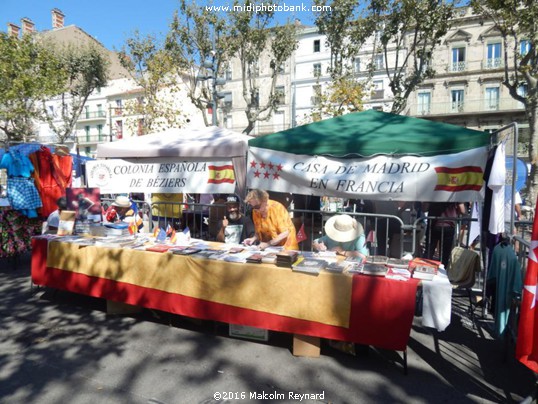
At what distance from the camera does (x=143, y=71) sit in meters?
20.7

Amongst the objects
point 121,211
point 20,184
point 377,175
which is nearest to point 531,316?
point 377,175

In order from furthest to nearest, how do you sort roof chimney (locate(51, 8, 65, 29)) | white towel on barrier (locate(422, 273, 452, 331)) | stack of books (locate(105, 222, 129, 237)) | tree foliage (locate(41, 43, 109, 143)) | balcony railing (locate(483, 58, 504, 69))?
roof chimney (locate(51, 8, 65, 29)) < balcony railing (locate(483, 58, 504, 69)) < tree foliage (locate(41, 43, 109, 143)) < stack of books (locate(105, 222, 129, 237)) < white towel on barrier (locate(422, 273, 452, 331))

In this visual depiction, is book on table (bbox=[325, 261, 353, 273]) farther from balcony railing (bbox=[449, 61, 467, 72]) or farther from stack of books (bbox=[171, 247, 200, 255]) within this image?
balcony railing (bbox=[449, 61, 467, 72])

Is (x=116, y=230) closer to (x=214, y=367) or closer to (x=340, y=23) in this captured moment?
(x=214, y=367)

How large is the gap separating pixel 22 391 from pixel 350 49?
18866 mm

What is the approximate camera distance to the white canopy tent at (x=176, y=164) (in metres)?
6.02

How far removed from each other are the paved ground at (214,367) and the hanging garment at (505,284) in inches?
16.2

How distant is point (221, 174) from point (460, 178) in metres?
3.61

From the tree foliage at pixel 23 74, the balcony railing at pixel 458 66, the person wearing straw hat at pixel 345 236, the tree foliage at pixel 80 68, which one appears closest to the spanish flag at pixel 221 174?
the person wearing straw hat at pixel 345 236

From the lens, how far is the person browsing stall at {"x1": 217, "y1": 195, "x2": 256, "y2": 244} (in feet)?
18.7

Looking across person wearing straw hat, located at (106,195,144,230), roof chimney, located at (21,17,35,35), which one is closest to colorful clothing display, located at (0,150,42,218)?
person wearing straw hat, located at (106,195,144,230)

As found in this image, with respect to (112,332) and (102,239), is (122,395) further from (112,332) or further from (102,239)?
(102,239)

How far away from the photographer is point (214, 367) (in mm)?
3381

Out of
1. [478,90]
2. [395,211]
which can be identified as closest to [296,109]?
[478,90]
